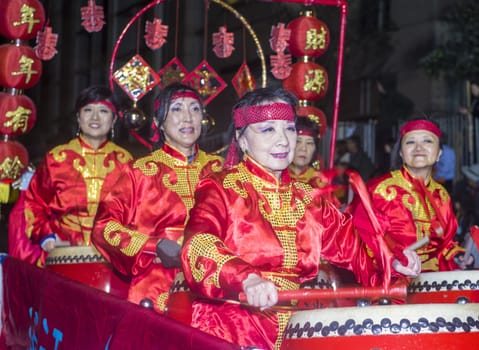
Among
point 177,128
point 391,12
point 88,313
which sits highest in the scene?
point 391,12

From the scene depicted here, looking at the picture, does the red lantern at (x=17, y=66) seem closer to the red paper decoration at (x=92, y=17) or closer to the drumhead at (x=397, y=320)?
the red paper decoration at (x=92, y=17)

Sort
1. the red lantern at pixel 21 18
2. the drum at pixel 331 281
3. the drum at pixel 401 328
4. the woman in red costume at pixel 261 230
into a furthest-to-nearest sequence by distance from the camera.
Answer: the red lantern at pixel 21 18 → the drum at pixel 331 281 → the woman in red costume at pixel 261 230 → the drum at pixel 401 328

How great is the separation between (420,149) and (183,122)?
1263 mm

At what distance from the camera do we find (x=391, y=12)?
12.8 meters

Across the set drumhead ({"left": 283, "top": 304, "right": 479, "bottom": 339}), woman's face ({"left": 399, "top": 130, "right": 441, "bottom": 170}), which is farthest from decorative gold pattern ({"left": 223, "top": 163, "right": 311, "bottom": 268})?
woman's face ({"left": 399, "top": 130, "right": 441, "bottom": 170})

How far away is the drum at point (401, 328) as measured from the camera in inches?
93.6

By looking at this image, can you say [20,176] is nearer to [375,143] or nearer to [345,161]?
[345,161]

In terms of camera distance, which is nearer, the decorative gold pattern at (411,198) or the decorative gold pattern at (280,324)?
the decorative gold pattern at (280,324)

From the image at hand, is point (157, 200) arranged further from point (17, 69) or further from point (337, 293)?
point (17, 69)

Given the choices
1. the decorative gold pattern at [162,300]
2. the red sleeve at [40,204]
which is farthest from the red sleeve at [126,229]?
the red sleeve at [40,204]

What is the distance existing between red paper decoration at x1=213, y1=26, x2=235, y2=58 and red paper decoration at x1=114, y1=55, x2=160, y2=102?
2.00 ft

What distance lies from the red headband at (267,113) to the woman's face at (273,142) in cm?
2

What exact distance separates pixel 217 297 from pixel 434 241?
2.08 meters

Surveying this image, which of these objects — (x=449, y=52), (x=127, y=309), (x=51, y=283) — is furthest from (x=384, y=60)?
(x=127, y=309)
